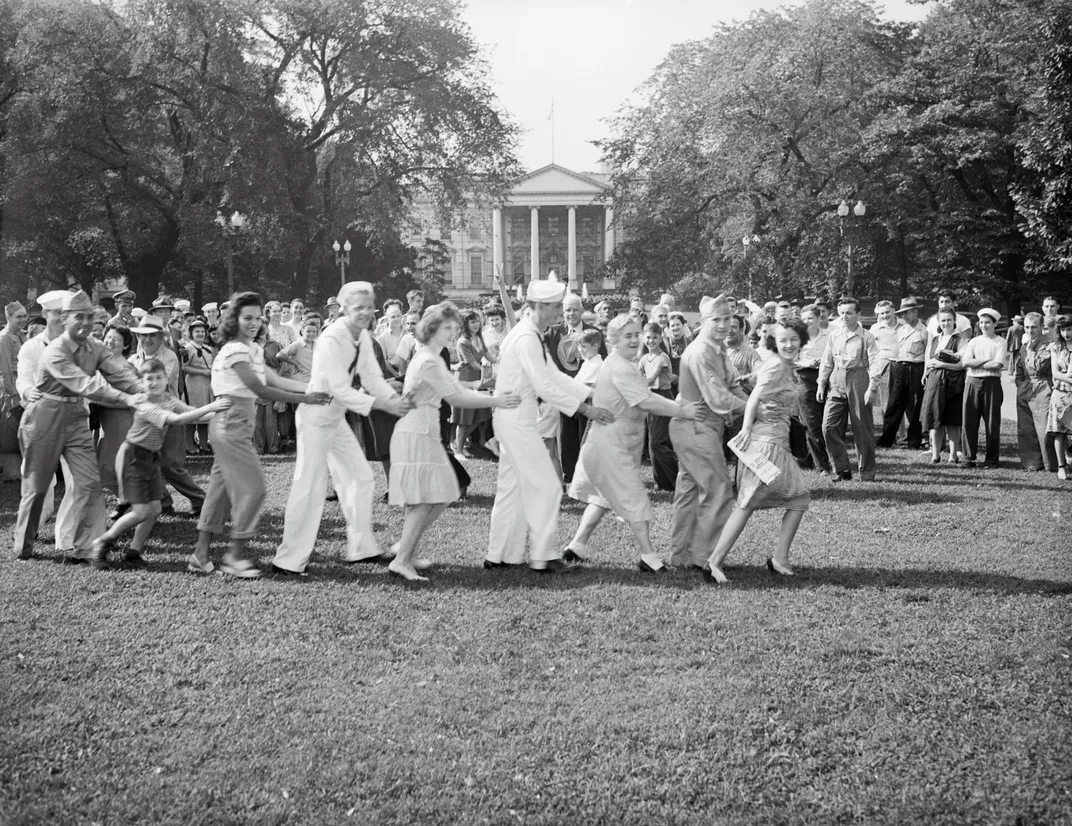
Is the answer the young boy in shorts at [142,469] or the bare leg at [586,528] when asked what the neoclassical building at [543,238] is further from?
the bare leg at [586,528]

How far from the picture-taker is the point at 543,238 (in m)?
99.5

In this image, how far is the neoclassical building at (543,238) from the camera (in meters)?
94.2

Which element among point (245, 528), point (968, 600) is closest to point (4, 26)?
point (245, 528)

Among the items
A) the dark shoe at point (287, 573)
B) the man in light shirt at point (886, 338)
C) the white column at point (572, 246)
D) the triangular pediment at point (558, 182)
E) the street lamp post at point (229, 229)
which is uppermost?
the triangular pediment at point (558, 182)

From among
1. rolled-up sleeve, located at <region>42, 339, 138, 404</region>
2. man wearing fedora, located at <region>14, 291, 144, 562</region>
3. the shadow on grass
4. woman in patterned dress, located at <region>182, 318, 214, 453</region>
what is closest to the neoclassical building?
woman in patterned dress, located at <region>182, 318, 214, 453</region>

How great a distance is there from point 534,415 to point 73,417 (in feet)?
11.1

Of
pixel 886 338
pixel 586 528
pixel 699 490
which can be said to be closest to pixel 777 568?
pixel 699 490

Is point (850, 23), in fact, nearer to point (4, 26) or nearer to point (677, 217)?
point (677, 217)

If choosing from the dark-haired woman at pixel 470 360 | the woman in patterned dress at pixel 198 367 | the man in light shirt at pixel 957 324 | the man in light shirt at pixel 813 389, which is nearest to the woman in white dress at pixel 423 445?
the dark-haired woman at pixel 470 360

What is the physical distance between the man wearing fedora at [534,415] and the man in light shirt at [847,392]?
208 inches

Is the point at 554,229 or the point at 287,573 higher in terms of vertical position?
the point at 554,229

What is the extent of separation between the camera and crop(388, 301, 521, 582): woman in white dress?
7.28 meters

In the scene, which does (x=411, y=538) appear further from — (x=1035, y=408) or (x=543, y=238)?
(x=543, y=238)

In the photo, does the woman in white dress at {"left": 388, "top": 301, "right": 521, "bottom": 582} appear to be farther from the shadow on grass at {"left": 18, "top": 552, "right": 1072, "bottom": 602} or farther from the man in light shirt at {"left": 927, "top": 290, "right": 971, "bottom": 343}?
the man in light shirt at {"left": 927, "top": 290, "right": 971, "bottom": 343}
